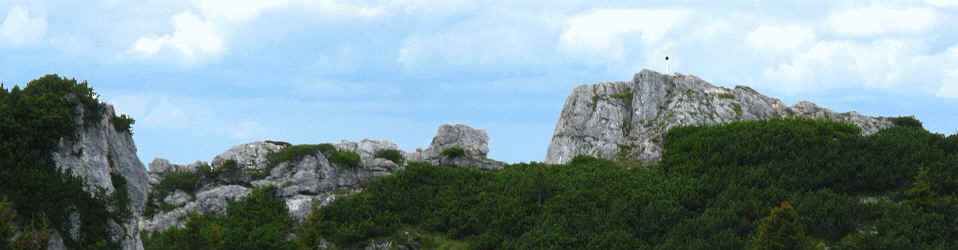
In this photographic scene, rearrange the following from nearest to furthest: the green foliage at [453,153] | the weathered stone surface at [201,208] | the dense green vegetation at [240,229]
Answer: the dense green vegetation at [240,229]
the weathered stone surface at [201,208]
the green foliage at [453,153]

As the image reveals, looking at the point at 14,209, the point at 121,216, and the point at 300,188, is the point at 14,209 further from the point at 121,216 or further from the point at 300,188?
the point at 300,188

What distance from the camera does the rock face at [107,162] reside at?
2483 cm

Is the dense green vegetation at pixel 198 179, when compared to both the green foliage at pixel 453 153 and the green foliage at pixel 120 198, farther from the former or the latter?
the green foliage at pixel 120 198

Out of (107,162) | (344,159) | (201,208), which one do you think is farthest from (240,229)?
(107,162)

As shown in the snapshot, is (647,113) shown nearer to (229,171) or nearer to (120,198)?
(229,171)

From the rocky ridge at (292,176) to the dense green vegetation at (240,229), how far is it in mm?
1774

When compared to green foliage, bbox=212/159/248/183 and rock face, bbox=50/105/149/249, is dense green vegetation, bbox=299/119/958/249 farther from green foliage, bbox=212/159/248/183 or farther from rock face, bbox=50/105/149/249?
rock face, bbox=50/105/149/249

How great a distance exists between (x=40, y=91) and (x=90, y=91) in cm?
194

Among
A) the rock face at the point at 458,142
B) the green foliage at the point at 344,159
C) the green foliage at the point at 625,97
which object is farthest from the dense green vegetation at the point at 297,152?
the green foliage at the point at 625,97

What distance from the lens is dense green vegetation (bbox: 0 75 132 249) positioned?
22625 millimetres

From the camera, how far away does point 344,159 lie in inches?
2379

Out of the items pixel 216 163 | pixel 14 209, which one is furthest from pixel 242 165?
pixel 14 209

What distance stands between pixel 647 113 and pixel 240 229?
160 ft

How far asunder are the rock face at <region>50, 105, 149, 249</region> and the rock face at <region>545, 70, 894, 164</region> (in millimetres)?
51293
